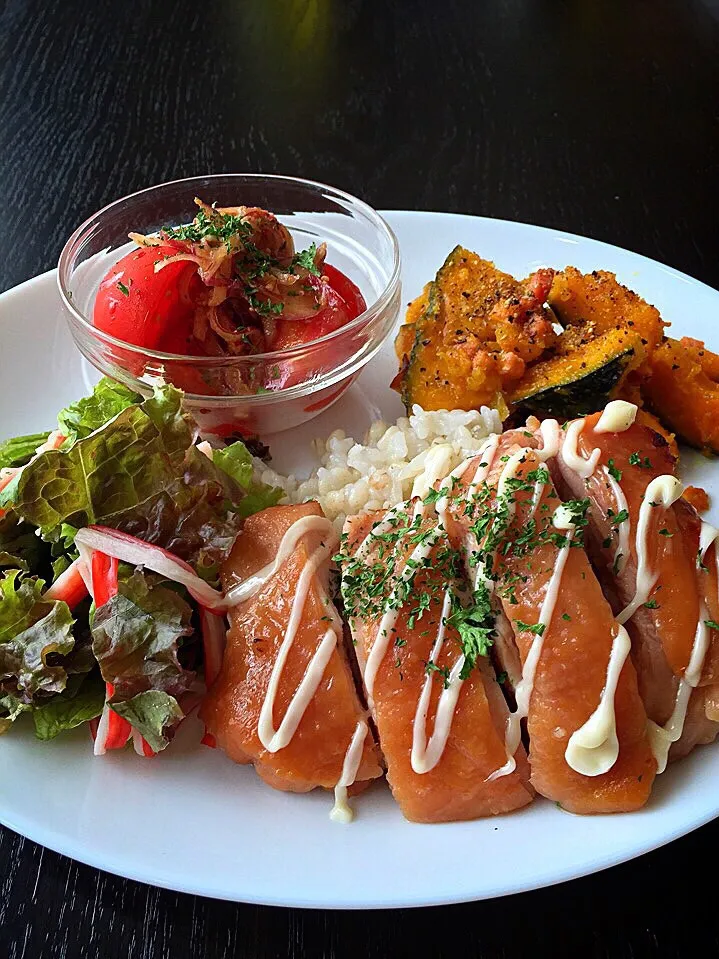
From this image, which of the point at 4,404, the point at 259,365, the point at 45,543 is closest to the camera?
the point at 45,543

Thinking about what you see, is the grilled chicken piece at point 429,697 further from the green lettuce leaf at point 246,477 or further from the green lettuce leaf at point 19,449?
the green lettuce leaf at point 19,449

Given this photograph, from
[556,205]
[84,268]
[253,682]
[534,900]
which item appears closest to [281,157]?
[556,205]

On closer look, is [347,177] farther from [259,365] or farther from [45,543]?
[45,543]

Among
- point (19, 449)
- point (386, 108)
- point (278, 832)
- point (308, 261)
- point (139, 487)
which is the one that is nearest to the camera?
point (278, 832)

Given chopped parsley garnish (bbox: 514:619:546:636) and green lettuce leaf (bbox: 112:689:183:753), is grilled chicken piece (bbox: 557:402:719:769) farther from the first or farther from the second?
green lettuce leaf (bbox: 112:689:183:753)

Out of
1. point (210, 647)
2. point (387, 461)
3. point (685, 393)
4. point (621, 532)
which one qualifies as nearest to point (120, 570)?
point (210, 647)

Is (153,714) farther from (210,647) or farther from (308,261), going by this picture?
(308,261)

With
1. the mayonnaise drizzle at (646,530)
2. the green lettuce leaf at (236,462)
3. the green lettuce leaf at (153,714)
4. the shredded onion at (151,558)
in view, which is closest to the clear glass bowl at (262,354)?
the green lettuce leaf at (236,462)
